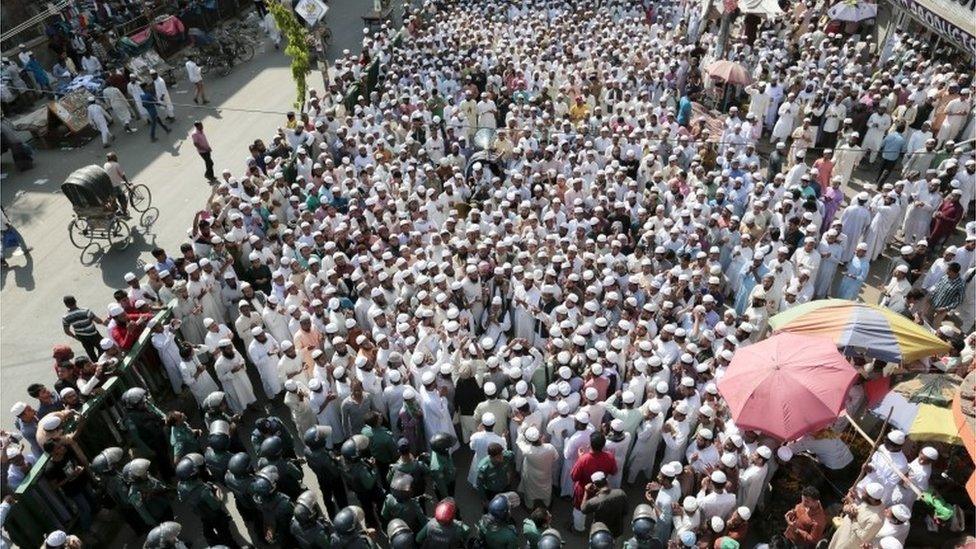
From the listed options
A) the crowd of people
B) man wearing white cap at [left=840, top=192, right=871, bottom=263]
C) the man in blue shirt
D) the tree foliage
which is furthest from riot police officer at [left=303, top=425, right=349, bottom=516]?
the man in blue shirt

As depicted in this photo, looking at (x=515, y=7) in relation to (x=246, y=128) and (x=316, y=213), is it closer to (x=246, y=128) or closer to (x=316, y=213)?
(x=246, y=128)

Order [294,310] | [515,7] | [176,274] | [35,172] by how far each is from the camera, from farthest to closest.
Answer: [515,7], [35,172], [176,274], [294,310]

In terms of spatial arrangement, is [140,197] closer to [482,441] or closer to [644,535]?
[482,441]

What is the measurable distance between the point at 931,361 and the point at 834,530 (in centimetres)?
213

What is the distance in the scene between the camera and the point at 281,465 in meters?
5.89

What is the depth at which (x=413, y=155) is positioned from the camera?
11711 millimetres

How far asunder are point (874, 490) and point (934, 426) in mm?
871

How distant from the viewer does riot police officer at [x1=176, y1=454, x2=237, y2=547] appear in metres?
5.61

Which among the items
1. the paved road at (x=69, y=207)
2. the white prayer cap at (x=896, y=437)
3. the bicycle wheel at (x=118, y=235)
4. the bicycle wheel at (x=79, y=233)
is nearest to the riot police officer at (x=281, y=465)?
the paved road at (x=69, y=207)

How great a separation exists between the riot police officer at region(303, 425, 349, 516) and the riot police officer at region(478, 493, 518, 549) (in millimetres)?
1604

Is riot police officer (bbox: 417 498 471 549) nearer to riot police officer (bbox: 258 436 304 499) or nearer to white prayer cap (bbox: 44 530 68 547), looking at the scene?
riot police officer (bbox: 258 436 304 499)

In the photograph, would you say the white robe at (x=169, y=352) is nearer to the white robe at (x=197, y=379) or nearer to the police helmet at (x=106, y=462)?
the white robe at (x=197, y=379)

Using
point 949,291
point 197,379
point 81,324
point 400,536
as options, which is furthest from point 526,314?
point 81,324

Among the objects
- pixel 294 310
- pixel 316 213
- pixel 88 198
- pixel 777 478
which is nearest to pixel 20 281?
pixel 88 198
